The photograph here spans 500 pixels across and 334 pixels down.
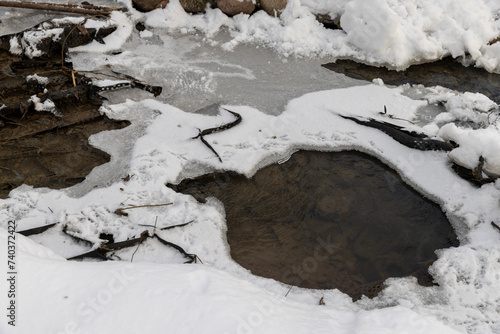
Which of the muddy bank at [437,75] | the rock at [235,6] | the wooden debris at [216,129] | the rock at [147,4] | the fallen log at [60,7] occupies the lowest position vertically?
the wooden debris at [216,129]

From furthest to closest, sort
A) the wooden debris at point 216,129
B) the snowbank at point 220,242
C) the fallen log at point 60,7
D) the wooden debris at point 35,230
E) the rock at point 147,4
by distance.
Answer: the rock at point 147,4
the fallen log at point 60,7
the wooden debris at point 216,129
the wooden debris at point 35,230
the snowbank at point 220,242

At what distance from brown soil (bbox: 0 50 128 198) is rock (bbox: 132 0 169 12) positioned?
1922mm

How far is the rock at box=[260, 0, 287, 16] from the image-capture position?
6.09 meters

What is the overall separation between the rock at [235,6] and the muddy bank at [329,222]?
3.17 m

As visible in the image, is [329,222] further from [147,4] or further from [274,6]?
[147,4]

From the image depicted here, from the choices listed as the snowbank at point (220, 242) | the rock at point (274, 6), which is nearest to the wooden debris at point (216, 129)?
the snowbank at point (220, 242)

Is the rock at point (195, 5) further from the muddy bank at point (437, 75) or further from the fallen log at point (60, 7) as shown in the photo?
the muddy bank at point (437, 75)

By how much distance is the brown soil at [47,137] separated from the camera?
3885 millimetres

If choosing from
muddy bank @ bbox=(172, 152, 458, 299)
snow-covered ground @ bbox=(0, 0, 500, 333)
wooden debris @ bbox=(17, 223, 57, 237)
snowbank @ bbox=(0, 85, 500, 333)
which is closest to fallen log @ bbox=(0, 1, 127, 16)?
snow-covered ground @ bbox=(0, 0, 500, 333)

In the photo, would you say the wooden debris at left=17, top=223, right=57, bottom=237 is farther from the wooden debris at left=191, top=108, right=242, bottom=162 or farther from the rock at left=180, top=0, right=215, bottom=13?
the rock at left=180, top=0, right=215, bottom=13

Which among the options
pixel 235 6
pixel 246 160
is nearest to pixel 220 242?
pixel 246 160

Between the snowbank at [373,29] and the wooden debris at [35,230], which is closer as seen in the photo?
the wooden debris at [35,230]

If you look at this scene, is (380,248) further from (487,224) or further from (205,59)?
(205,59)

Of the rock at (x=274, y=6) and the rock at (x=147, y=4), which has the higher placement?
the rock at (x=274, y=6)
